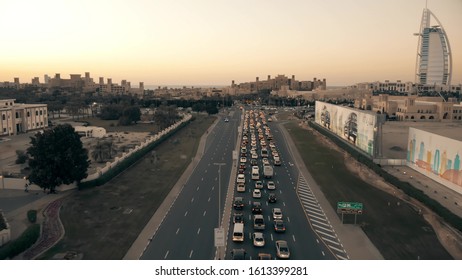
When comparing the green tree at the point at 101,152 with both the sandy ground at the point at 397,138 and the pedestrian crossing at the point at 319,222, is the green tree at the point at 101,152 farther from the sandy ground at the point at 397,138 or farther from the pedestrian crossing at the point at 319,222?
the sandy ground at the point at 397,138

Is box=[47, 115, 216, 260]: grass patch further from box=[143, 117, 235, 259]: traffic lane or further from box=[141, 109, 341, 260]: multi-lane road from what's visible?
box=[141, 109, 341, 260]: multi-lane road

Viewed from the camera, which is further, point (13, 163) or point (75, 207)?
point (13, 163)

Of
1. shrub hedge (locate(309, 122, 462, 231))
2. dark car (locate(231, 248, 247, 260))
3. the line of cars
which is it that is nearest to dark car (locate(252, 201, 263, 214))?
the line of cars

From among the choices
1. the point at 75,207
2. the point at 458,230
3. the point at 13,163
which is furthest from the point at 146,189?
the point at 458,230

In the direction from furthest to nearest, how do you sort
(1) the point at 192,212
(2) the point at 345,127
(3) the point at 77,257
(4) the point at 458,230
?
1. (2) the point at 345,127
2. (1) the point at 192,212
3. (4) the point at 458,230
4. (3) the point at 77,257

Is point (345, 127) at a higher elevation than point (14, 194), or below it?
higher

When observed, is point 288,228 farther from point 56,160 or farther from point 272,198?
point 56,160

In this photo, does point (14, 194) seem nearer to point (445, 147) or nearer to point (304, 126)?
point (445, 147)
